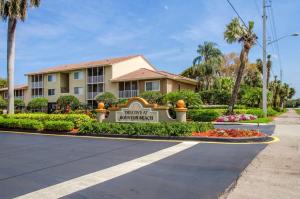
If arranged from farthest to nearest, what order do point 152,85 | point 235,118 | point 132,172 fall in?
point 152,85 < point 235,118 < point 132,172

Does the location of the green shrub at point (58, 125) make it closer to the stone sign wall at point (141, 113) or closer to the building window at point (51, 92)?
the stone sign wall at point (141, 113)

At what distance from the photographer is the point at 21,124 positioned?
61.7 feet

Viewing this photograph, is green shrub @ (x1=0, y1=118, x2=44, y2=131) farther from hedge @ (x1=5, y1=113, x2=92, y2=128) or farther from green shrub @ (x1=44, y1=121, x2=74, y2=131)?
hedge @ (x1=5, y1=113, x2=92, y2=128)

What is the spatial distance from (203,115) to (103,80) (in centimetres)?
1881

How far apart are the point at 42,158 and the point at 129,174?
3543 millimetres

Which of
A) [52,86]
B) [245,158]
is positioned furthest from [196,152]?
[52,86]

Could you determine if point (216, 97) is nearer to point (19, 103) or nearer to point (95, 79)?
point (95, 79)

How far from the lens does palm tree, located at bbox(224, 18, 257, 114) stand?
28719mm

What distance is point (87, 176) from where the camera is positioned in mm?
7055

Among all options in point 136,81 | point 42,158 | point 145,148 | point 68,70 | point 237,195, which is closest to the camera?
point 237,195

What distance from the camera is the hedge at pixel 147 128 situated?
13.3 meters

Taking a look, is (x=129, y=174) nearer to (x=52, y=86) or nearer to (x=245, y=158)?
(x=245, y=158)

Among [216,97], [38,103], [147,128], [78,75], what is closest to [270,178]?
[147,128]

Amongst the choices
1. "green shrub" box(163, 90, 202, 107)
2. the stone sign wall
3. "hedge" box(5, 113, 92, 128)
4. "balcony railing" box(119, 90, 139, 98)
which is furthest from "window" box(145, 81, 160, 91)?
the stone sign wall
